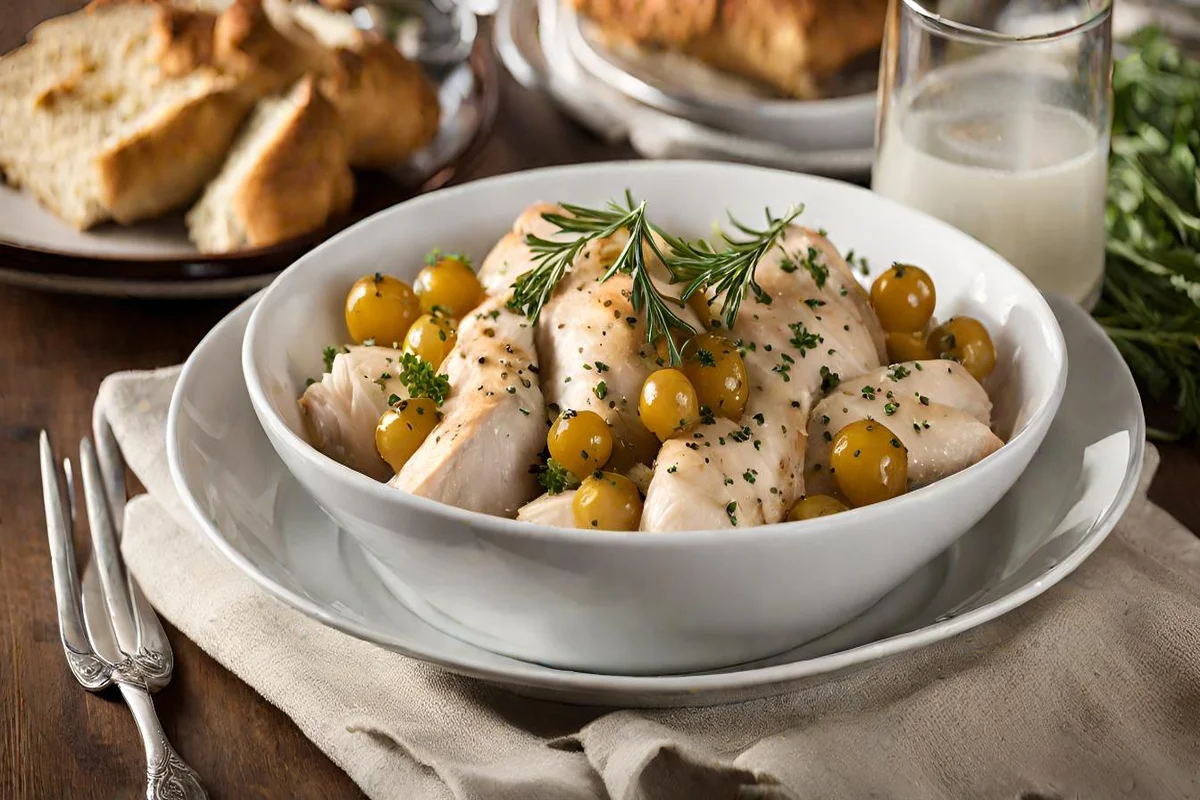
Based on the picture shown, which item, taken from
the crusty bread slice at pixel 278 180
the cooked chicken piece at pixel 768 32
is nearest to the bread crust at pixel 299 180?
the crusty bread slice at pixel 278 180

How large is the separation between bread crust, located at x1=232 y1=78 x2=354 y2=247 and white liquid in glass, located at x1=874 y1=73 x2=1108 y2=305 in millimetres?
1046

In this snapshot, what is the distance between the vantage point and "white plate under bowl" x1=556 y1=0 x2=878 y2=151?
8.64 feet

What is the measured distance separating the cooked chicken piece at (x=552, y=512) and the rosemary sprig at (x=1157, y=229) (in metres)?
1.09

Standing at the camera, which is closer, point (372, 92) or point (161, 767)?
point (161, 767)

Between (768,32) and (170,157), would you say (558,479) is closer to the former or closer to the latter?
(170,157)

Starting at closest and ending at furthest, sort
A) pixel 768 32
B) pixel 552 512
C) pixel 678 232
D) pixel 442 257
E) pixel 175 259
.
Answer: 1. pixel 552 512
2. pixel 442 257
3. pixel 678 232
4. pixel 175 259
5. pixel 768 32

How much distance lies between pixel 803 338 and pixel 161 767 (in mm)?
916

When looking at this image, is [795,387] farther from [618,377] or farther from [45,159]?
[45,159]

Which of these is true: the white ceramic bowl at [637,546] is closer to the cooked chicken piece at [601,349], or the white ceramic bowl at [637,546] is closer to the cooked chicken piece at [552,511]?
the cooked chicken piece at [552,511]

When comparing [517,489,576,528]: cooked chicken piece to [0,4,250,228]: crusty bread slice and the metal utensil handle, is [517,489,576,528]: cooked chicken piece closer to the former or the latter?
the metal utensil handle

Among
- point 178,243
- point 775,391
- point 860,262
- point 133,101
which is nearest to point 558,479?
point 775,391

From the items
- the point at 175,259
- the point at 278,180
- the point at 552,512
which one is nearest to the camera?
the point at 552,512

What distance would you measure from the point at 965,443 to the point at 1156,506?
464 millimetres

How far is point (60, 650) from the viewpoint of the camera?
1.63 meters
